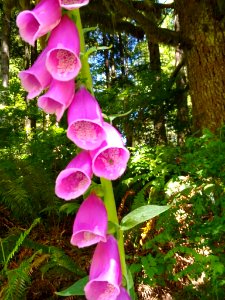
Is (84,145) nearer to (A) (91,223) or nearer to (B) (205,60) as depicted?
(A) (91,223)

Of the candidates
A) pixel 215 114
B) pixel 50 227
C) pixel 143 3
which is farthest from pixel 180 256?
pixel 143 3

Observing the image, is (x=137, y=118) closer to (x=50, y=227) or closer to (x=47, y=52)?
(x=50, y=227)

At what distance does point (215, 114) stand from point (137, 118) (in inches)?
63.6

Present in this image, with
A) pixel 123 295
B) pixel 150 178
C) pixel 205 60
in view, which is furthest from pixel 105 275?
pixel 205 60

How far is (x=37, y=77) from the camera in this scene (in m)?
1.08

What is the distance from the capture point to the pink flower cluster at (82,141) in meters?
1.01

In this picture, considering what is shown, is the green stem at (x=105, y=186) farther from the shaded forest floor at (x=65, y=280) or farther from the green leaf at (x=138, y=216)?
the shaded forest floor at (x=65, y=280)

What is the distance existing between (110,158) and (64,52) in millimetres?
291

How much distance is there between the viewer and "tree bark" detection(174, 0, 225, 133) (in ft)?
17.1

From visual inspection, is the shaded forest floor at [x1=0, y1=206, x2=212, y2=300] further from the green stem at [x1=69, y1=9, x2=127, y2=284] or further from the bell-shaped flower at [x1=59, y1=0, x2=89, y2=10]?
the bell-shaped flower at [x1=59, y1=0, x2=89, y2=10]

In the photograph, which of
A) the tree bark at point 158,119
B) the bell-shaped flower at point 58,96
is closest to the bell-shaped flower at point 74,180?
the bell-shaped flower at point 58,96

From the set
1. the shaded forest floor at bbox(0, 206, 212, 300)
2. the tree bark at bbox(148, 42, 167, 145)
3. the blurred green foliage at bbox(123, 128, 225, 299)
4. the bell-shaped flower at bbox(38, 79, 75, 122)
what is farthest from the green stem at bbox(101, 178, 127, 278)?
the tree bark at bbox(148, 42, 167, 145)

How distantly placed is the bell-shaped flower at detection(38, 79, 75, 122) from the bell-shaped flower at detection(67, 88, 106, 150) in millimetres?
22

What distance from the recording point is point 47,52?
1.03 meters
